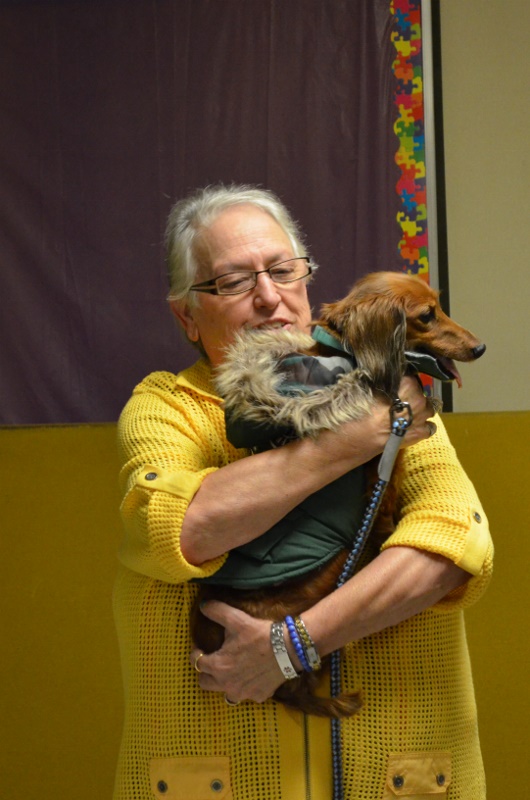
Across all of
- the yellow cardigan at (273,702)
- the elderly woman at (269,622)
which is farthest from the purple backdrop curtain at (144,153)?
the yellow cardigan at (273,702)

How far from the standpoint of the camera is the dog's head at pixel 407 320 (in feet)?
4.27

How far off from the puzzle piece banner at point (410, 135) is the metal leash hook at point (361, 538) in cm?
125

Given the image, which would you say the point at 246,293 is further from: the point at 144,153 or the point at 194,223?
the point at 144,153

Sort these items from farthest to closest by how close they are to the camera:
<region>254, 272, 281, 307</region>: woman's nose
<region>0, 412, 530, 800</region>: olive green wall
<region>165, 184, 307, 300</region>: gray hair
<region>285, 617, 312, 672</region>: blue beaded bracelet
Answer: <region>0, 412, 530, 800</region>: olive green wall, <region>165, 184, 307, 300</region>: gray hair, <region>254, 272, 281, 307</region>: woman's nose, <region>285, 617, 312, 672</region>: blue beaded bracelet

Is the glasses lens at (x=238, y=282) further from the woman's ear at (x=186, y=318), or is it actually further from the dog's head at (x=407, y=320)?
the dog's head at (x=407, y=320)

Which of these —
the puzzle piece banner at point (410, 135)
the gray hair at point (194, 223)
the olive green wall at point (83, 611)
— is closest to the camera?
the gray hair at point (194, 223)

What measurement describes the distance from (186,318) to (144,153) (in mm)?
1005

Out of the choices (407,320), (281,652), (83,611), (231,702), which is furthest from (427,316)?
(83,611)

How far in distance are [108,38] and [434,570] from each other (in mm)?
1903

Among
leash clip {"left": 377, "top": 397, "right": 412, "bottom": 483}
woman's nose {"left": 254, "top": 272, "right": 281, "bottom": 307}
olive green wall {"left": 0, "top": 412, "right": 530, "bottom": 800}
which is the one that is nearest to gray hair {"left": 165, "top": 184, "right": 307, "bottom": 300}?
woman's nose {"left": 254, "top": 272, "right": 281, "bottom": 307}

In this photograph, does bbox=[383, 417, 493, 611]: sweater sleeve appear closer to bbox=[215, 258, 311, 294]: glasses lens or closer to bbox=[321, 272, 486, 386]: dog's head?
bbox=[321, 272, 486, 386]: dog's head

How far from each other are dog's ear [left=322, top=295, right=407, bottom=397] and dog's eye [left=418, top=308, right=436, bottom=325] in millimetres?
40

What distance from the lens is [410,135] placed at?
2.47 meters

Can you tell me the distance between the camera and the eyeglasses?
1.58 metres
